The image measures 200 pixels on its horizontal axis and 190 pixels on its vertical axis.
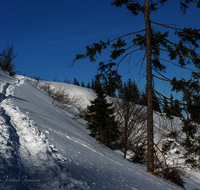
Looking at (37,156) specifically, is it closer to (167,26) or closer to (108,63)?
(108,63)

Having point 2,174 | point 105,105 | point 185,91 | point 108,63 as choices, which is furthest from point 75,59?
point 105,105

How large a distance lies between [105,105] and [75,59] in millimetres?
7061

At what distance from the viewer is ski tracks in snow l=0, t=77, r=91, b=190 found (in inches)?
61.2

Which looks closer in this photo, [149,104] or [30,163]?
[30,163]

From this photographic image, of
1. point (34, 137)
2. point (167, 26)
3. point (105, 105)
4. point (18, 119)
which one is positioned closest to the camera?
point (34, 137)

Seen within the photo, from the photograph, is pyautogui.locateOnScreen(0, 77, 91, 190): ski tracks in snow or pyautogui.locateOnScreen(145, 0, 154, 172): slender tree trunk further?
pyautogui.locateOnScreen(145, 0, 154, 172): slender tree trunk

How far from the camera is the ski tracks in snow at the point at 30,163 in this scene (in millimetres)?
1553

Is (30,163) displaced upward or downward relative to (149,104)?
downward

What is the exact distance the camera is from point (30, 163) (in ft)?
6.32

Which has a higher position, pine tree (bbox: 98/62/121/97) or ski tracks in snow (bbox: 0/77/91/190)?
pine tree (bbox: 98/62/121/97)

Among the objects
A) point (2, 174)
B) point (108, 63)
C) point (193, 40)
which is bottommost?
point (2, 174)

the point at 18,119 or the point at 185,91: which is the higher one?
the point at 185,91

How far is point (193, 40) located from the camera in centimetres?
553

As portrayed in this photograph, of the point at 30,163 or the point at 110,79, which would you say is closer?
the point at 30,163
